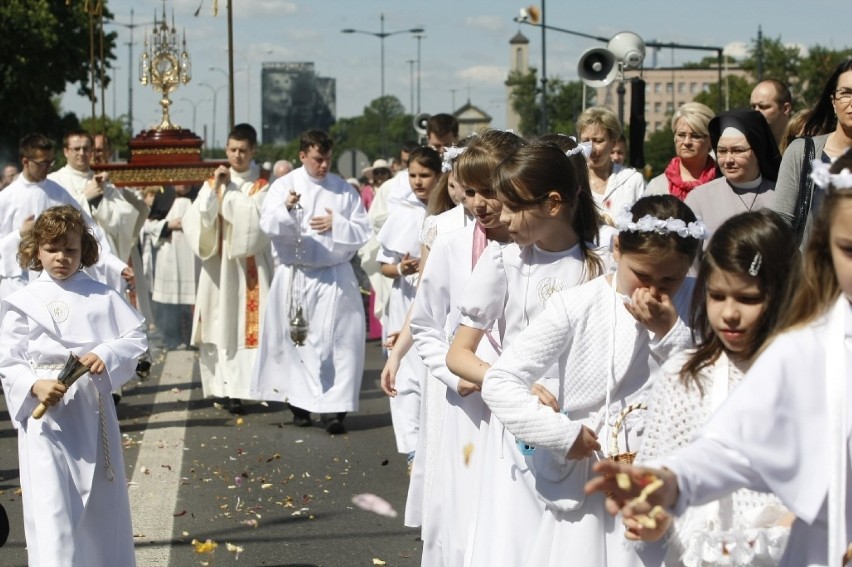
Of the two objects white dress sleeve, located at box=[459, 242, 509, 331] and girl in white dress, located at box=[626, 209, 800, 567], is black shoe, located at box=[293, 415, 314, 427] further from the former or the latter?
girl in white dress, located at box=[626, 209, 800, 567]

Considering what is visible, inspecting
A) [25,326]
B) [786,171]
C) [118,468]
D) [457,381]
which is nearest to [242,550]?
[118,468]

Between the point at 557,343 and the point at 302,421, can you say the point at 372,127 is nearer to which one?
the point at 302,421

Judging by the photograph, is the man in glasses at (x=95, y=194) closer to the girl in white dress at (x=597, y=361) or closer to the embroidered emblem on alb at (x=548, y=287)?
the embroidered emblem on alb at (x=548, y=287)

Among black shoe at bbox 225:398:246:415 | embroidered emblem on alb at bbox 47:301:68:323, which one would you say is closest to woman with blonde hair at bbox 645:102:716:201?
embroidered emblem on alb at bbox 47:301:68:323

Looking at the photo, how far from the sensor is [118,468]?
609 centimetres

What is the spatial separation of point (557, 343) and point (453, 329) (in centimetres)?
165

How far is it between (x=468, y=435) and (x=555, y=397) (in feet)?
4.78

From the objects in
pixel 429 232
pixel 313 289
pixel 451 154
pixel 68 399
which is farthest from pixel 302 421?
pixel 68 399

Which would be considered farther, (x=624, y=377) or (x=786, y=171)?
(x=786, y=171)

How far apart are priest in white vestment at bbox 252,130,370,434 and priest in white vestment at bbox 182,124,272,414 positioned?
761 mm

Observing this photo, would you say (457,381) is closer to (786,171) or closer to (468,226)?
(468,226)

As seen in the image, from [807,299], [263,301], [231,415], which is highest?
[807,299]

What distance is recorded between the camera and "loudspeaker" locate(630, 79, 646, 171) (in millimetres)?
12680

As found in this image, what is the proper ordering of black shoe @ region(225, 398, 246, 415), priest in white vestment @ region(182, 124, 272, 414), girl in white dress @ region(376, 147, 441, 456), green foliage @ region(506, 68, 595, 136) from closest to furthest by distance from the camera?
girl in white dress @ region(376, 147, 441, 456) → black shoe @ region(225, 398, 246, 415) → priest in white vestment @ region(182, 124, 272, 414) → green foliage @ region(506, 68, 595, 136)
